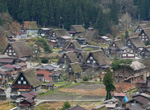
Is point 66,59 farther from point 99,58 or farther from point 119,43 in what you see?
point 119,43

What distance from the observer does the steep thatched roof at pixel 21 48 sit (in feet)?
194

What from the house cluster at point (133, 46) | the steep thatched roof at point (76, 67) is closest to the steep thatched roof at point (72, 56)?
the steep thatched roof at point (76, 67)

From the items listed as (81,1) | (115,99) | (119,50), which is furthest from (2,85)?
(81,1)

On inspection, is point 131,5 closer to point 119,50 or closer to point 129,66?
point 119,50

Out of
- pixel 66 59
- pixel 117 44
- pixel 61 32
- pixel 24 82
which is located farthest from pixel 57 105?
pixel 61 32

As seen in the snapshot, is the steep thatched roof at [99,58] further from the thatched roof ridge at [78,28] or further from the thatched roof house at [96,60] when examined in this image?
the thatched roof ridge at [78,28]

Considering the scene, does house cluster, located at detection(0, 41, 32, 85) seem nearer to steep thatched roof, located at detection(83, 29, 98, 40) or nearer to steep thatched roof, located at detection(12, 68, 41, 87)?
steep thatched roof, located at detection(12, 68, 41, 87)

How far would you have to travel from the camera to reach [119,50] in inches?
2504

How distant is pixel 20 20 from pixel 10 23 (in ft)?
9.65

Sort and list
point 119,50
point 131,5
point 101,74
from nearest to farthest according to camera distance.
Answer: point 101,74 < point 119,50 < point 131,5

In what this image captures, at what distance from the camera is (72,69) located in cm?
5281

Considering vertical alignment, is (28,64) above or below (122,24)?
below

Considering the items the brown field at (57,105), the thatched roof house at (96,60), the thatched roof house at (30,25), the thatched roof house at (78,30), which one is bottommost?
the brown field at (57,105)

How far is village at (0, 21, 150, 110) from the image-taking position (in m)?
42.8
